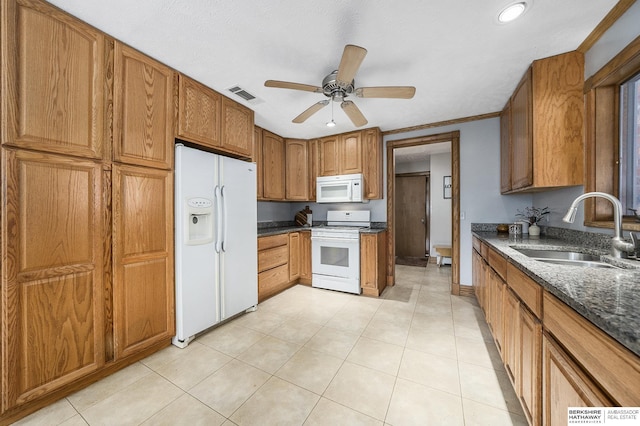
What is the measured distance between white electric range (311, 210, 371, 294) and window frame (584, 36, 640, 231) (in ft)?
6.95

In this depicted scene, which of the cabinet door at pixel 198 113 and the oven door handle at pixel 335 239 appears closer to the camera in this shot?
the cabinet door at pixel 198 113

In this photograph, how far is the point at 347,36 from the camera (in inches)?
63.7

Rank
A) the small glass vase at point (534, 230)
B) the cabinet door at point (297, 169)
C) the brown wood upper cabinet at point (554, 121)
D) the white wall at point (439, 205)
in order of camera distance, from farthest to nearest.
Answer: the white wall at point (439, 205), the cabinet door at point (297, 169), the small glass vase at point (534, 230), the brown wood upper cabinet at point (554, 121)

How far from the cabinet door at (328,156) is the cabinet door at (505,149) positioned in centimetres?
208

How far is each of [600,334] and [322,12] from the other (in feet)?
6.19

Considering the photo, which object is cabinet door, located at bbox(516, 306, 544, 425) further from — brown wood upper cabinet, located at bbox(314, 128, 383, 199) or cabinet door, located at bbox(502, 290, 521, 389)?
brown wood upper cabinet, located at bbox(314, 128, 383, 199)

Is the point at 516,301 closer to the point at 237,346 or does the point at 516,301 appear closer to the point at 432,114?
the point at 237,346

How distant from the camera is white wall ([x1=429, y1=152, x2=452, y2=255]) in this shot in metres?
5.03

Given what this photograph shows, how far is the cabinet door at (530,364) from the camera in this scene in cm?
105

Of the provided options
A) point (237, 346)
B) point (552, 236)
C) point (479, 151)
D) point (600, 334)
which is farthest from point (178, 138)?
point (552, 236)

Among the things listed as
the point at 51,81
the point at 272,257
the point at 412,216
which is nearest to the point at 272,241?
the point at 272,257

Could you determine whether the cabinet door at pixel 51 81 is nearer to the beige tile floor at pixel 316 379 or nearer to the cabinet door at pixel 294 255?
the beige tile floor at pixel 316 379

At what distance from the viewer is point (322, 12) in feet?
4.68

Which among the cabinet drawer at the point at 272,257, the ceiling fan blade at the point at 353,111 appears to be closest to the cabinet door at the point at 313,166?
the cabinet drawer at the point at 272,257
